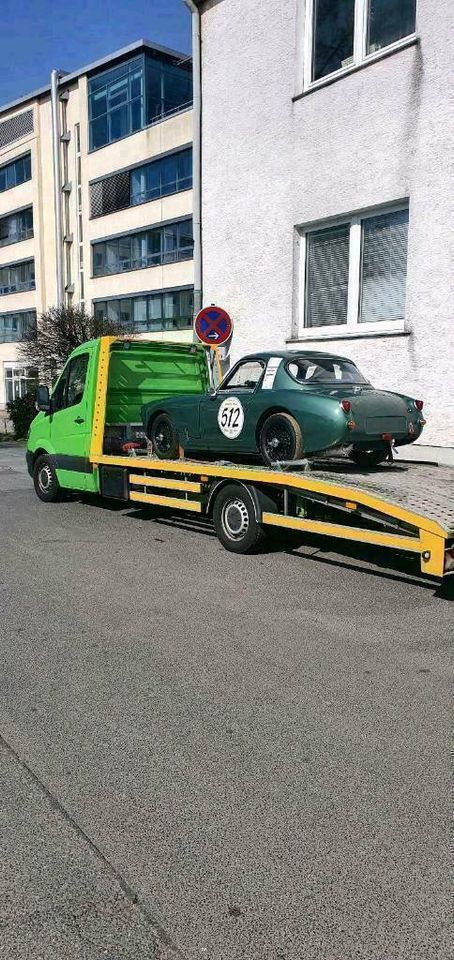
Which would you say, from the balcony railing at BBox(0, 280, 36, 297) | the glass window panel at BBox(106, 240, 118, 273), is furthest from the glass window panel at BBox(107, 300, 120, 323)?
the balcony railing at BBox(0, 280, 36, 297)

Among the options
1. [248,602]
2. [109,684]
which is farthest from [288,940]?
[248,602]

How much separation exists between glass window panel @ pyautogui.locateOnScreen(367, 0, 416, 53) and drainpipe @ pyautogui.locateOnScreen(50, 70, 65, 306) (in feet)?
80.8

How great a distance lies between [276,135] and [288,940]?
12.3 m

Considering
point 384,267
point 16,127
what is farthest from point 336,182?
point 16,127

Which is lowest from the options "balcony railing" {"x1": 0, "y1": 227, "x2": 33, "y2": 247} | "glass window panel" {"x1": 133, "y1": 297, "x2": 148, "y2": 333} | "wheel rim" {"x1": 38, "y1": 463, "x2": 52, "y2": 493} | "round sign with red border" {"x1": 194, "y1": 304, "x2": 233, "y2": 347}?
"wheel rim" {"x1": 38, "y1": 463, "x2": 52, "y2": 493}

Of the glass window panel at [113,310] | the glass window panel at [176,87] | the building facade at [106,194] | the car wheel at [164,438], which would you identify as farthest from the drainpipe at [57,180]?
the car wheel at [164,438]

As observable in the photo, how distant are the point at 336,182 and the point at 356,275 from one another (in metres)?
1.45

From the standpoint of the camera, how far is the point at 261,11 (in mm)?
12320

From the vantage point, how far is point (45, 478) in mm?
10867

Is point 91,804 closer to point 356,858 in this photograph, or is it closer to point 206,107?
point 356,858

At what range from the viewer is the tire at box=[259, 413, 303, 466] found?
273 inches

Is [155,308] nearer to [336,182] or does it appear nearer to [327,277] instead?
[327,277]

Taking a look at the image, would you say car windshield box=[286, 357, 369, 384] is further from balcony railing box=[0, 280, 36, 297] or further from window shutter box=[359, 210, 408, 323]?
balcony railing box=[0, 280, 36, 297]

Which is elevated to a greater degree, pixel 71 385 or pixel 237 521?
pixel 71 385
